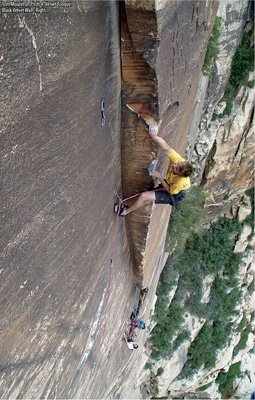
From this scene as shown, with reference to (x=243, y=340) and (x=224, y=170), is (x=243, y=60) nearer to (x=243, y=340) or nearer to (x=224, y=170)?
(x=224, y=170)

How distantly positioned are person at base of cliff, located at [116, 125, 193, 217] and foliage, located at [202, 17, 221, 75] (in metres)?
3.48

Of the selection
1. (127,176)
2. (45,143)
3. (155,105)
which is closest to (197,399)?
(127,176)

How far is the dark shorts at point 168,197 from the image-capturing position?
17.3 feet

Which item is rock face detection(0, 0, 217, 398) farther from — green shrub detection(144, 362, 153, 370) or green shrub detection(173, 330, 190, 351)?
green shrub detection(173, 330, 190, 351)

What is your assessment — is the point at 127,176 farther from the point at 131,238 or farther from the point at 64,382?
the point at 64,382

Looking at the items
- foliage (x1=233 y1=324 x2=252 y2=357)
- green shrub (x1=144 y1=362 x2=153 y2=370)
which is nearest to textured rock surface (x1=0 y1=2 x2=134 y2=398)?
green shrub (x1=144 y1=362 x2=153 y2=370)

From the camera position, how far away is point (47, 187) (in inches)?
127

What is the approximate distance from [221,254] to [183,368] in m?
4.48

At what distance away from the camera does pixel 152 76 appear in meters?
4.20

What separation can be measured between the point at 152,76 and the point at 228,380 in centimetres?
1664

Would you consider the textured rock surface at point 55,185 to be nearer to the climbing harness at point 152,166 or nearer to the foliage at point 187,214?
the climbing harness at point 152,166

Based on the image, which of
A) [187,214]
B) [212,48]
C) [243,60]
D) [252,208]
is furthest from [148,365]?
[212,48]

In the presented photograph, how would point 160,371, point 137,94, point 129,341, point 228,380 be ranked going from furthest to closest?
point 228,380
point 160,371
point 129,341
point 137,94

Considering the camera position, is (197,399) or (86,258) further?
(197,399)
